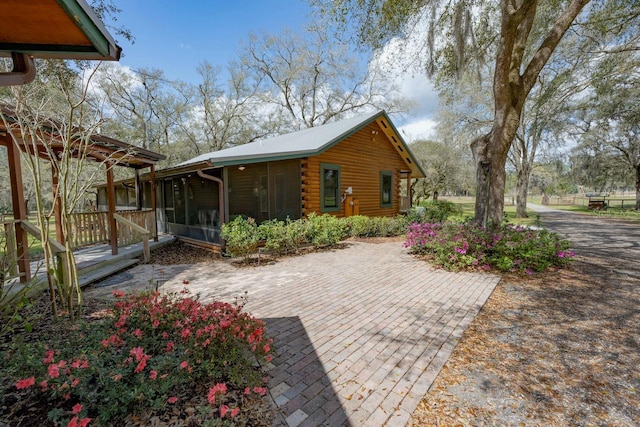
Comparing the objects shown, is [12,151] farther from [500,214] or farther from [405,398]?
[500,214]

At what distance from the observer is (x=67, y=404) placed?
192cm

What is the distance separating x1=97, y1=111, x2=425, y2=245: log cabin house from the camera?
8.70m

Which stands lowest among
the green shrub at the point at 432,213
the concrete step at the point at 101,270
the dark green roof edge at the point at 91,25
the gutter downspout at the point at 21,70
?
the concrete step at the point at 101,270

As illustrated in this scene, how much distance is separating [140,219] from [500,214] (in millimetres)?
10236

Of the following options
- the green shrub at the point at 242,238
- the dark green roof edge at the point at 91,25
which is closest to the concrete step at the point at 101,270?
the green shrub at the point at 242,238

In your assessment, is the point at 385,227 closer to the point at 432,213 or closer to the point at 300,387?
the point at 432,213

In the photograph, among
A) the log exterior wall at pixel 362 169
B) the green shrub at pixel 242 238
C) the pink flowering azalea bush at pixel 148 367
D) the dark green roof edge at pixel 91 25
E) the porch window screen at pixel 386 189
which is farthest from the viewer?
the porch window screen at pixel 386 189

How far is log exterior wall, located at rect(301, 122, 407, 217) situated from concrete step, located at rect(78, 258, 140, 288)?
198 inches

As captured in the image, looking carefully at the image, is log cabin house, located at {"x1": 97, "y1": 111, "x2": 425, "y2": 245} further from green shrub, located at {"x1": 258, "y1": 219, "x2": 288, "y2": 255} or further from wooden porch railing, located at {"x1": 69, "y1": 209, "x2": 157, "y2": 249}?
wooden porch railing, located at {"x1": 69, "y1": 209, "x2": 157, "y2": 249}

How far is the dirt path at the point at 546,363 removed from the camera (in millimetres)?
2127

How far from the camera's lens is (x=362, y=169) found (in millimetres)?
11875

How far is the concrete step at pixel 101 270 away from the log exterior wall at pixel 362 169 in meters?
5.03

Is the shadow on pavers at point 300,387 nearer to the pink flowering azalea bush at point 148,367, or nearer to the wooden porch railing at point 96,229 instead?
the pink flowering azalea bush at point 148,367

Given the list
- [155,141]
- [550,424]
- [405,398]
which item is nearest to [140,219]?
[405,398]
